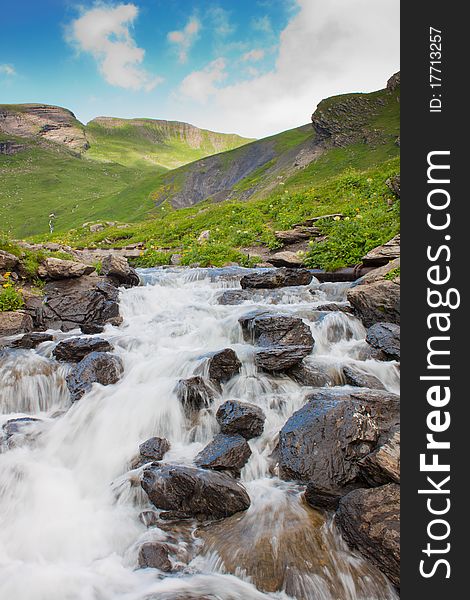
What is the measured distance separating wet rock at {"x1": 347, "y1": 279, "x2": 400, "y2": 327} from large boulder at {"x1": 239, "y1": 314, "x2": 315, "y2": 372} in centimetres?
211

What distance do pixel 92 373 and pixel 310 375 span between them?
184 inches

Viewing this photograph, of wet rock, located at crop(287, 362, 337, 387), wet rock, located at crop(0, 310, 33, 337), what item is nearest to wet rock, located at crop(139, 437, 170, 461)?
wet rock, located at crop(287, 362, 337, 387)

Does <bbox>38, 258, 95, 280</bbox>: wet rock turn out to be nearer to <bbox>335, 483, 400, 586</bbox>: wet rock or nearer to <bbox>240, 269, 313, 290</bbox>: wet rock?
<bbox>240, 269, 313, 290</bbox>: wet rock

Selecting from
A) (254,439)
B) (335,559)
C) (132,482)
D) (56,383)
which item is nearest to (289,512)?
(335,559)

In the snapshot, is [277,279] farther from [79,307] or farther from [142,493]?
[142,493]

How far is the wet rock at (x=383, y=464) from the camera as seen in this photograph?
451cm

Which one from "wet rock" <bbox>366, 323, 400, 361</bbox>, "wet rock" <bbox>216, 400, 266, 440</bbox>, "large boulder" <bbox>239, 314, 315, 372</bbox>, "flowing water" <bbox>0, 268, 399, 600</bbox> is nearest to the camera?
"flowing water" <bbox>0, 268, 399, 600</bbox>

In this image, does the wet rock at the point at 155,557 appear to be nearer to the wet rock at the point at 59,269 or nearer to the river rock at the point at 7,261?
the wet rock at the point at 59,269

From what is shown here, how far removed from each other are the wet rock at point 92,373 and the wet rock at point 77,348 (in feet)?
2.16

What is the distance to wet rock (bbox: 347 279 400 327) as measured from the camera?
391 inches

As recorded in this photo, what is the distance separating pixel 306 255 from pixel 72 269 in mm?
9861

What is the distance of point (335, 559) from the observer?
420 cm

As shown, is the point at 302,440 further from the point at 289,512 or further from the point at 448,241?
the point at 448,241

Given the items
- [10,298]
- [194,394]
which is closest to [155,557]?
[194,394]
